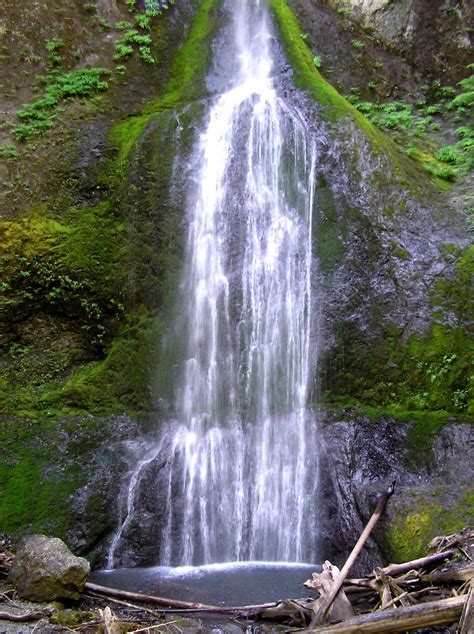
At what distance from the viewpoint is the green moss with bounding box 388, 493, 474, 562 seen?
21.4 ft

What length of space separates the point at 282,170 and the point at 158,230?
2.62 m

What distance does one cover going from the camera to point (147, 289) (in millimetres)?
10164

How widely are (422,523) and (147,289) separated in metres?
5.97

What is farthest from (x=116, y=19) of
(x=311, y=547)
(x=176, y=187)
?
(x=311, y=547)

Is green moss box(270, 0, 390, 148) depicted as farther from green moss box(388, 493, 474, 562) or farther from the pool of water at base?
the pool of water at base

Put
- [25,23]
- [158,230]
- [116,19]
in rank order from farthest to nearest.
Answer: [116,19], [25,23], [158,230]

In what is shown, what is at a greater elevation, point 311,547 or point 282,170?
point 282,170

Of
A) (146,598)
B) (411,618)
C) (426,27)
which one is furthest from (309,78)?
(411,618)

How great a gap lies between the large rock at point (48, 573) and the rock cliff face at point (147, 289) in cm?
224

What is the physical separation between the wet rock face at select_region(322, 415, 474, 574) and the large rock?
3.64 metres

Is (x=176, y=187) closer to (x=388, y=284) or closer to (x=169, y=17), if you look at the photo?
(x=388, y=284)

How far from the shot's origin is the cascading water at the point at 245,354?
27.7 ft

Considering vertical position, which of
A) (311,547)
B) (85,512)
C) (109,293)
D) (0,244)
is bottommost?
(311,547)

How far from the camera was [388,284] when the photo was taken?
378 inches
